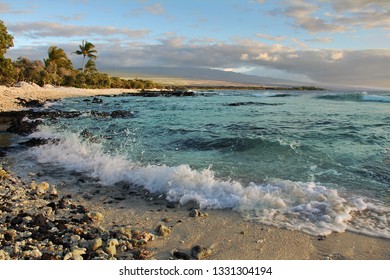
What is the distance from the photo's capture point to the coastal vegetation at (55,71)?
35.6 metres

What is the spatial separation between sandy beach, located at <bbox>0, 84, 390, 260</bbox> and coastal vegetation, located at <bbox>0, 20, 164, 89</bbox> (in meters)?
34.1

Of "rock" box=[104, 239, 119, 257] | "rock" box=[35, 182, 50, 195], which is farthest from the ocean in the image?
"rock" box=[104, 239, 119, 257]

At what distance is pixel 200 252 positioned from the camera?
14.7ft

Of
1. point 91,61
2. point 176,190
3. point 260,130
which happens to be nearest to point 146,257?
point 176,190

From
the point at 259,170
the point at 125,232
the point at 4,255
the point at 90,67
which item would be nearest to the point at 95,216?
the point at 125,232

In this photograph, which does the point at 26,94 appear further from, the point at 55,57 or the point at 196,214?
the point at 196,214

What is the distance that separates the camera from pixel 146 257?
445 centimetres

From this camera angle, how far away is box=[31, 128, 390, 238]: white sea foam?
5.57 m

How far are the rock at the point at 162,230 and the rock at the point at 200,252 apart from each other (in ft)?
2.33

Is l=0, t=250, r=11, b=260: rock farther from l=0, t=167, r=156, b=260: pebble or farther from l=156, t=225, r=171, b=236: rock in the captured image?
l=156, t=225, r=171, b=236: rock

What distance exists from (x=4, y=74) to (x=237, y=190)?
40.4 m

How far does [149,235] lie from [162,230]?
25cm

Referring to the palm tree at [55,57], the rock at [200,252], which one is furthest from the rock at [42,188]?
the palm tree at [55,57]

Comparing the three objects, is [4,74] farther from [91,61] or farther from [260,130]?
[91,61]
